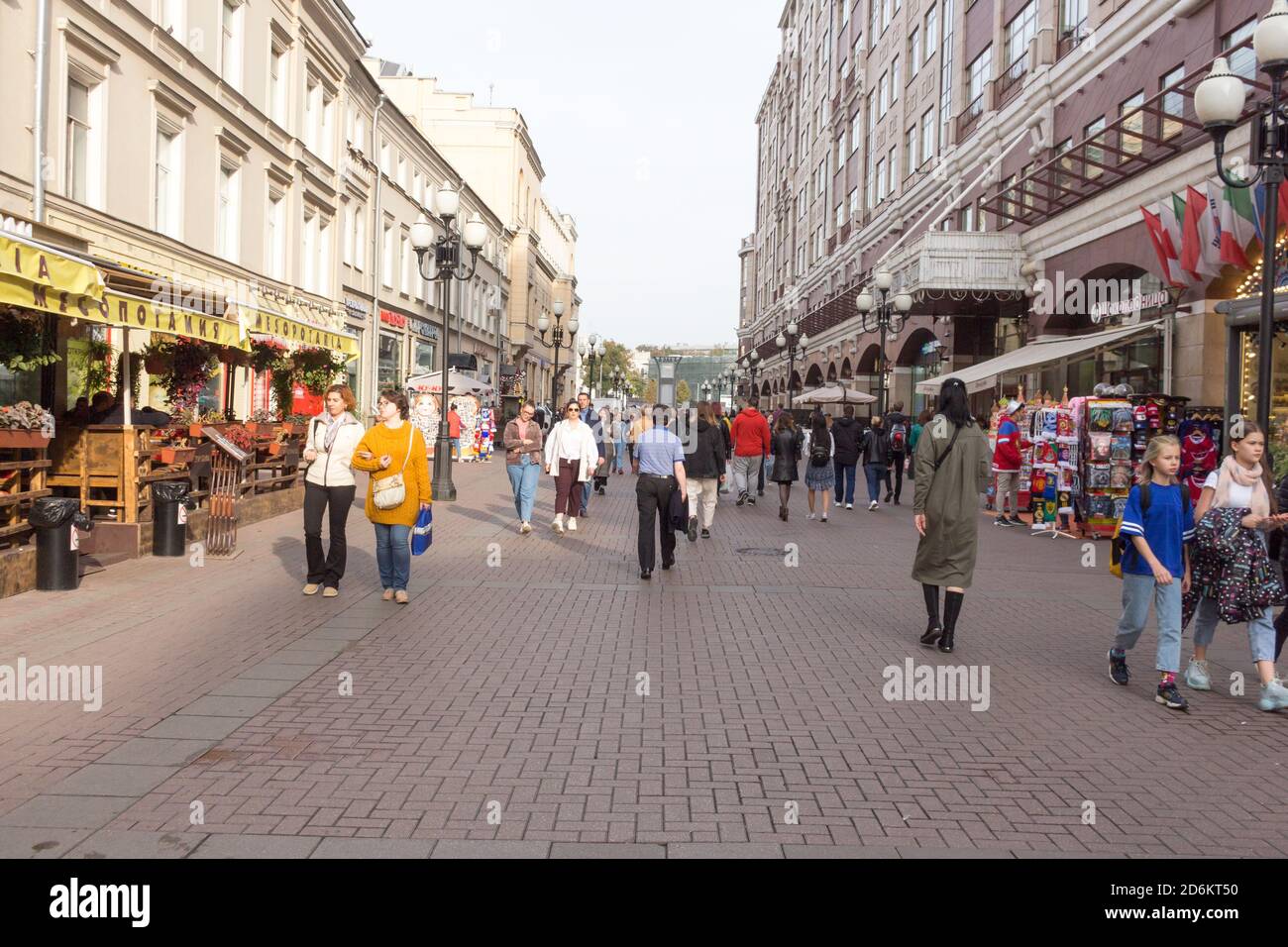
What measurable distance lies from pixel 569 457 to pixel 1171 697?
29.1 ft

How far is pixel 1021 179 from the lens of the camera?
21969mm

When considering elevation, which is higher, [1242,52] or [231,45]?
[231,45]

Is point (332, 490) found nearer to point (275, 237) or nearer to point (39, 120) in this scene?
point (39, 120)

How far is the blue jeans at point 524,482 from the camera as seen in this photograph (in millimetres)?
13781

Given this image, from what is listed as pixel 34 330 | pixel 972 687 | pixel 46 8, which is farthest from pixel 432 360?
pixel 972 687

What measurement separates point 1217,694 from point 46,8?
1739 centimetres

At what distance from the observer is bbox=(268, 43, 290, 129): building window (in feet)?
83.3

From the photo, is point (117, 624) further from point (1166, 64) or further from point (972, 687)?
point (1166, 64)

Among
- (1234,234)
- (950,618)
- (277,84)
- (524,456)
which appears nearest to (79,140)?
(277,84)

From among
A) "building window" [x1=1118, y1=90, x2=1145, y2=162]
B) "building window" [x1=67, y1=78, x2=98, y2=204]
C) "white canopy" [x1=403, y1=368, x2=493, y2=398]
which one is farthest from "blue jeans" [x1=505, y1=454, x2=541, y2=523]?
"white canopy" [x1=403, y1=368, x2=493, y2=398]

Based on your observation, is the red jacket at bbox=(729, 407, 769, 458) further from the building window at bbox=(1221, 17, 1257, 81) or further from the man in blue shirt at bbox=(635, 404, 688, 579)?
the building window at bbox=(1221, 17, 1257, 81)

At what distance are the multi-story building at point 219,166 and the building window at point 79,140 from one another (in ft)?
0.10

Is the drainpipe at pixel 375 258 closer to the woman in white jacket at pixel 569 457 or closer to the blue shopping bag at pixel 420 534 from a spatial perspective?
the woman in white jacket at pixel 569 457

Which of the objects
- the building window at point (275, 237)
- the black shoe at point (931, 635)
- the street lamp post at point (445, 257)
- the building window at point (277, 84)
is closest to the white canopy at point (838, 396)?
the street lamp post at point (445, 257)
